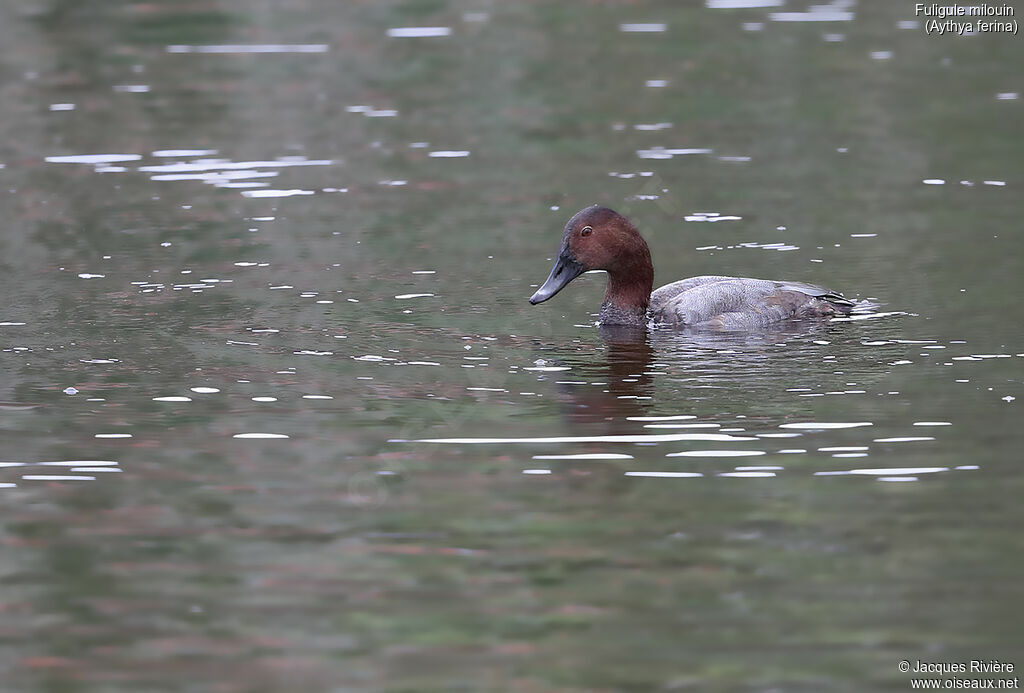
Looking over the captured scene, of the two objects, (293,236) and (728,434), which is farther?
(293,236)

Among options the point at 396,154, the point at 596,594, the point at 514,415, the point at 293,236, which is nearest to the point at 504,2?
the point at 396,154

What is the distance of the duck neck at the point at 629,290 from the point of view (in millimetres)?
11523

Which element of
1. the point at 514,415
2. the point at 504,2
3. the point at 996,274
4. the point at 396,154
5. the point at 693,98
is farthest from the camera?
the point at 504,2

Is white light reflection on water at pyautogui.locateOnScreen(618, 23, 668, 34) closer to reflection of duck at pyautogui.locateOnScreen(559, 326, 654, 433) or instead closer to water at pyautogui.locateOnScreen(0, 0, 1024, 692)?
water at pyautogui.locateOnScreen(0, 0, 1024, 692)

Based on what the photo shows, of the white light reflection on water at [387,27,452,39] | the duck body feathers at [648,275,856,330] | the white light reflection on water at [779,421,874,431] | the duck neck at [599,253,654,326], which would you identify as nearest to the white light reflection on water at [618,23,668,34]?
the white light reflection on water at [387,27,452,39]

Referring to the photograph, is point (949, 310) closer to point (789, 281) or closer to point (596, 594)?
point (789, 281)

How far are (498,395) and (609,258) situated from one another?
2.50m

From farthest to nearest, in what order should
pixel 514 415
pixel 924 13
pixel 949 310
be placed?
pixel 924 13 → pixel 949 310 → pixel 514 415

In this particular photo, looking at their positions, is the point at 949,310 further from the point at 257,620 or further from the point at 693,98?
the point at 693,98

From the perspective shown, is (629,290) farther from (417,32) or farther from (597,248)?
(417,32)

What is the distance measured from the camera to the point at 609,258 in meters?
11.6

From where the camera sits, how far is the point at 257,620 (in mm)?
6344

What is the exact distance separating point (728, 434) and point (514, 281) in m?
4.32

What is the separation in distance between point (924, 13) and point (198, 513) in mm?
20232
